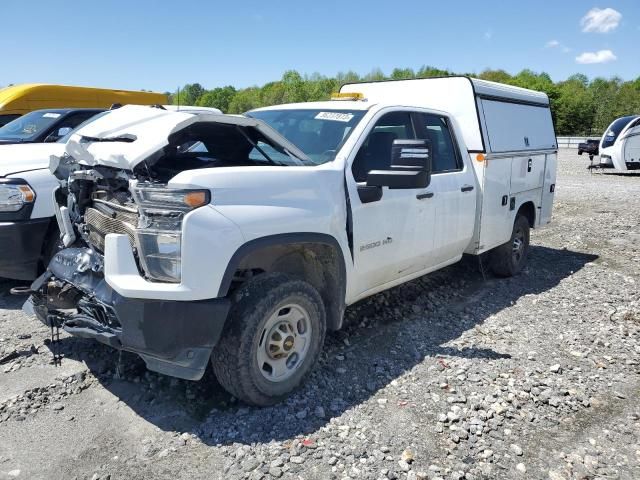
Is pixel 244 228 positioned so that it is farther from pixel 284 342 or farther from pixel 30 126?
pixel 30 126

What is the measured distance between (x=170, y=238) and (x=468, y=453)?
2.05 metres

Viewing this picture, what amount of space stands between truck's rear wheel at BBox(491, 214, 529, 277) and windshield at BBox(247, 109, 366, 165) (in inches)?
123

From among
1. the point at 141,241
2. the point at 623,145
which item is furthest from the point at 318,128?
the point at 623,145

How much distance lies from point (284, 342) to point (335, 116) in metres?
1.91

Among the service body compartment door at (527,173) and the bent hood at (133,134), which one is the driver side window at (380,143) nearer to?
the bent hood at (133,134)

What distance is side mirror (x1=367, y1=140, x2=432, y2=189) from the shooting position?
3.64m

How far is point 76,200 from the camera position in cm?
378

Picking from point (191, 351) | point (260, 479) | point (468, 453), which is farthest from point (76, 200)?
point (468, 453)

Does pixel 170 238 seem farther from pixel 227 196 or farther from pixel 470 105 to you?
pixel 470 105

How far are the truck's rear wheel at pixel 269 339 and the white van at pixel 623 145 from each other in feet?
62.3

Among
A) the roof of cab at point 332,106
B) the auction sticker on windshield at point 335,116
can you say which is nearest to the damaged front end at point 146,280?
the auction sticker on windshield at point 335,116

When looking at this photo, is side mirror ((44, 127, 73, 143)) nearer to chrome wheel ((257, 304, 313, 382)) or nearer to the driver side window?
the driver side window

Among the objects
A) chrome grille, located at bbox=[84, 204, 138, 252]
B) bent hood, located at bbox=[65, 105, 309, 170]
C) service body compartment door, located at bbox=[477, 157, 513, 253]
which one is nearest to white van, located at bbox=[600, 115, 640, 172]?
service body compartment door, located at bbox=[477, 157, 513, 253]

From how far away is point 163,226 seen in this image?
2918 mm
